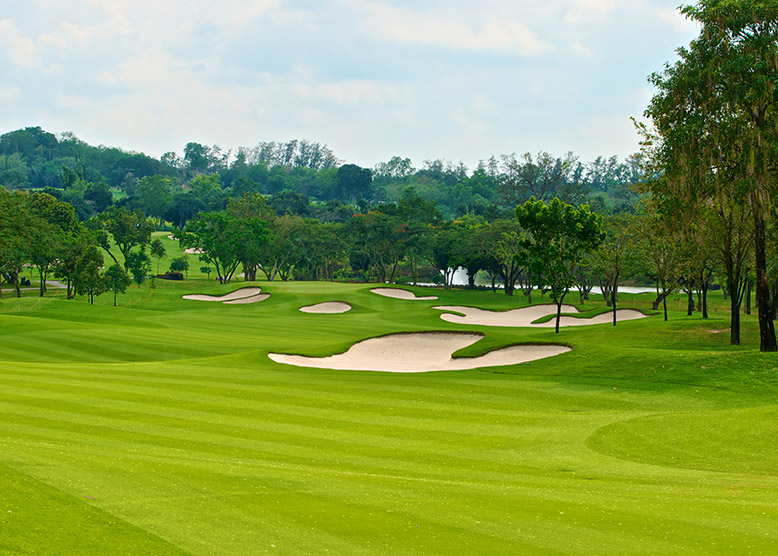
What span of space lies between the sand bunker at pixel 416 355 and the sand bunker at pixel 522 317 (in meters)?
19.9

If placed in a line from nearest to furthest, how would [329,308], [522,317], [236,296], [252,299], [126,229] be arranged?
1. [522,317]
2. [329,308]
3. [252,299]
4. [236,296]
5. [126,229]

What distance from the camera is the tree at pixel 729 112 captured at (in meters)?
24.3

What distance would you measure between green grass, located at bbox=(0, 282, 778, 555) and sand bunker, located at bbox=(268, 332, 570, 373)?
3.36 feet

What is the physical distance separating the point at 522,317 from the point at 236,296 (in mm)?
32504

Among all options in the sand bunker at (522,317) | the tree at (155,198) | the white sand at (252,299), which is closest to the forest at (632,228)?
the sand bunker at (522,317)

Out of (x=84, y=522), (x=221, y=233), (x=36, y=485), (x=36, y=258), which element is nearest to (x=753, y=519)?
(x=84, y=522)

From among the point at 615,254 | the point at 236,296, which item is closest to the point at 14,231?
the point at 236,296

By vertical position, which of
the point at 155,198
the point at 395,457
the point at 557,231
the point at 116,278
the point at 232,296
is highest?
the point at 155,198

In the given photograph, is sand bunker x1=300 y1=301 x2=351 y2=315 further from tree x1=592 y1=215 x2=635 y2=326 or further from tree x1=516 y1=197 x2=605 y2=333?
tree x1=516 y1=197 x2=605 y2=333

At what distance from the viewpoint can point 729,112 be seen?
999 inches

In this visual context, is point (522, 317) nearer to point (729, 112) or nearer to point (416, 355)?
point (416, 355)

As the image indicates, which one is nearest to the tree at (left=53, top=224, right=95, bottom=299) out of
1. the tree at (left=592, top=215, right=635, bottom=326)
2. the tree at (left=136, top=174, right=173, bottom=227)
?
the tree at (left=592, top=215, right=635, bottom=326)

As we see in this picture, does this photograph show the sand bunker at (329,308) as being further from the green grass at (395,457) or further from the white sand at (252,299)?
the green grass at (395,457)

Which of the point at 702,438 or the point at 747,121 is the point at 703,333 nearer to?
the point at 747,121
